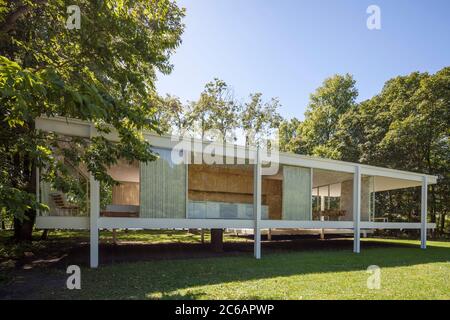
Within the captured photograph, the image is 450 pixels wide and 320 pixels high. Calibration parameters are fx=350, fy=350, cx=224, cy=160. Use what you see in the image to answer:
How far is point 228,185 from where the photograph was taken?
56.0 feet

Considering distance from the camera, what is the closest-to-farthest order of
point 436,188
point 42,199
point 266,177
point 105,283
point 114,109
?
point 114,109, point 105,283, point 42,199, point 266,177, point 436,188

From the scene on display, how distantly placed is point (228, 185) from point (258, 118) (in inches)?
763

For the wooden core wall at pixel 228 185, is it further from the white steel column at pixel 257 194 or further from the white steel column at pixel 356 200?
the white steel column at pixel 356 200

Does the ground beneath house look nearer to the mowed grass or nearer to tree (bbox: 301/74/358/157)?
the mowed grass

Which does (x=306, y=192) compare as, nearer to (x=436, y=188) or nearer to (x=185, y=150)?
(x=185, y=150)

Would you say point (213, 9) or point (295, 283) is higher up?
point (213, 9)

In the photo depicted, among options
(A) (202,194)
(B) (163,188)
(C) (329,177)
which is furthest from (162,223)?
(C) (329,177)

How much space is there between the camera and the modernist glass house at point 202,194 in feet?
35.3

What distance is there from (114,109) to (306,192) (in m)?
10.2

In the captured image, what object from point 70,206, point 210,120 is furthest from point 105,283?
point 210,120

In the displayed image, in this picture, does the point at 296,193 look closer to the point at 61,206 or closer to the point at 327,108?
the point at 61,206

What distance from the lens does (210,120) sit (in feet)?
108

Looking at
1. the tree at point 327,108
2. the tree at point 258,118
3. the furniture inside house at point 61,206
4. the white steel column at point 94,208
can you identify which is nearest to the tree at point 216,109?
the tree at point 258,118

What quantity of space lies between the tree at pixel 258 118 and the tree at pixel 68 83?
Result: 23.9m
